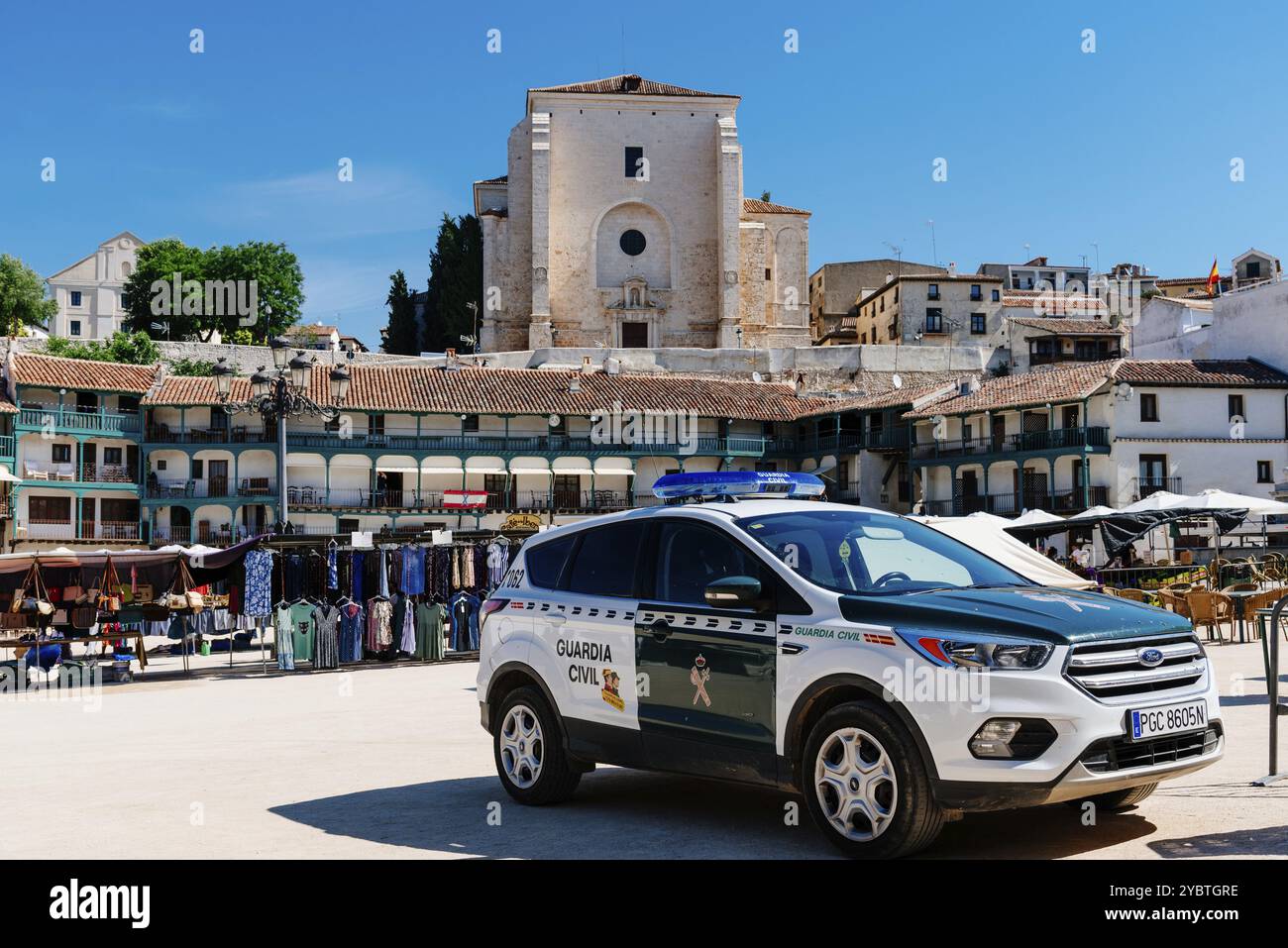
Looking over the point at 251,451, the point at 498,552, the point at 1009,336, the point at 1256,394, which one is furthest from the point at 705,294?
the point at 498,552

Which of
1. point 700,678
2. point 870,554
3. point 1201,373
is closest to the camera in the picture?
point 700,678

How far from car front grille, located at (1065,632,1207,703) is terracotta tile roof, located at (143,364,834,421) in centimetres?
5229

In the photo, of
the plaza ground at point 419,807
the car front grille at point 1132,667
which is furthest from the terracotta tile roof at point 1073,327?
the car front grille at point 1132,667

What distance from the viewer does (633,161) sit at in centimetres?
7981

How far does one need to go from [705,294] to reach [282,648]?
62163mm

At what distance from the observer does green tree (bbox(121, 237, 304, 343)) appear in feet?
262

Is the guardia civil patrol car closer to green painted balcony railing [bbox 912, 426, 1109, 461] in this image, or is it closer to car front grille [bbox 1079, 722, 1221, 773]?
car front grille [bbox 1079, 722, 1221, 773]

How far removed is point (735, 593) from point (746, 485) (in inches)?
83.8

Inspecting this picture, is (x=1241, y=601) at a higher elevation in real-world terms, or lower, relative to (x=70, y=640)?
higher

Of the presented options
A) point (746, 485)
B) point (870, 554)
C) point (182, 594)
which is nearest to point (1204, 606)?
point (746, 485)

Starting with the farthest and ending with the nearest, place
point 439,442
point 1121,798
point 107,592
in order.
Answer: point 439,442 < point 107,592 < point 1121,798

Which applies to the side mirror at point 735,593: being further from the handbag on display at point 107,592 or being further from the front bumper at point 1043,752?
the handbag on display at point 107,592

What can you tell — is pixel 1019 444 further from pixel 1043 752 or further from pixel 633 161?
pixel 1043 752
